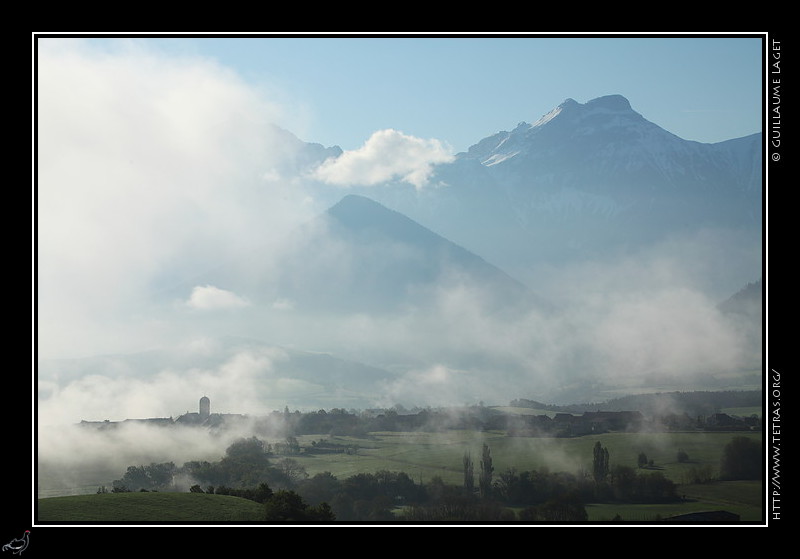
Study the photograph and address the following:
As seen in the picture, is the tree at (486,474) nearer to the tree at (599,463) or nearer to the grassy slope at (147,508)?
the tree at (599,463)

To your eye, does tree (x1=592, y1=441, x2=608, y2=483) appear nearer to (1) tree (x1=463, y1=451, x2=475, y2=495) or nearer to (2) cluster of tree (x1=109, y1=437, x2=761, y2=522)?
(2) cluster of tree (x1=109, y1=437, x2=761, y2=522)

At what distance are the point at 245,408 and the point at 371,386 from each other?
4.37 metres

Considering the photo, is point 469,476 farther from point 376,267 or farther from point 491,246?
point 376,267

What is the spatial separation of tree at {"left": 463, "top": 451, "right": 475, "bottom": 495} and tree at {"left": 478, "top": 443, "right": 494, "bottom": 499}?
0.21m

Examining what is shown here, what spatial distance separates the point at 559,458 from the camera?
66.6ft

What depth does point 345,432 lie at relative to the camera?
74.6 ft

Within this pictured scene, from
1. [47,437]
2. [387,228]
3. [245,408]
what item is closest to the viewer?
[47,437]

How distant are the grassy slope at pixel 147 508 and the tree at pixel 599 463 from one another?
9.69m

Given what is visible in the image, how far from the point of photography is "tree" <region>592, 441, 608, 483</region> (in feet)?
63.2
